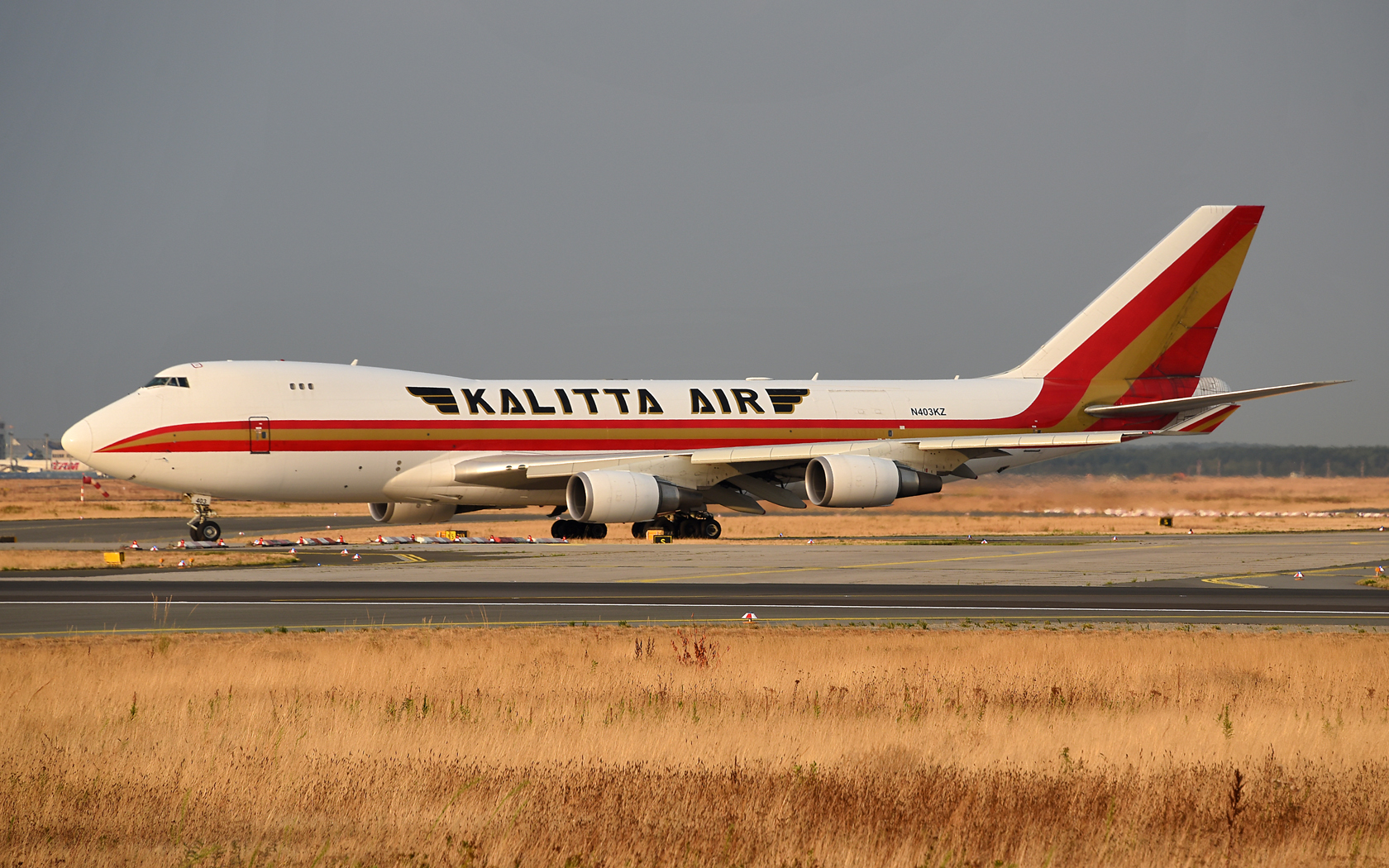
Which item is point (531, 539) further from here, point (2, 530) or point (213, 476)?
point (2, 530)

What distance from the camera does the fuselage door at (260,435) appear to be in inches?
1471

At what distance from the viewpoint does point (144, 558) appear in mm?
32688

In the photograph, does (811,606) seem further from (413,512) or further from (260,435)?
(413,512)


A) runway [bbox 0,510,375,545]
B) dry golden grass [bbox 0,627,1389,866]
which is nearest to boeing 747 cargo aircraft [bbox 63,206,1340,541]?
runway [bbox 0,510,375,545]

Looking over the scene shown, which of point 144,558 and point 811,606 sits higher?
point 144,558

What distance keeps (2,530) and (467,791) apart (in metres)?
48.2

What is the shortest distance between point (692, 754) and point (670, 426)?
31.5 meters

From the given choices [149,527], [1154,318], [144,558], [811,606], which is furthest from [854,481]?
[149,527]

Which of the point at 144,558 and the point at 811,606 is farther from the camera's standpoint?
the point at 144,558

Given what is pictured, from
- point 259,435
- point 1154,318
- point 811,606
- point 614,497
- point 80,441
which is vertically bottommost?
point 811,606

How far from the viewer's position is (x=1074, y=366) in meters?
47.0

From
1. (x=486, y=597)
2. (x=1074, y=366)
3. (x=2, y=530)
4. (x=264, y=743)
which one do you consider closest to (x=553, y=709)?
(x=264, y=743)

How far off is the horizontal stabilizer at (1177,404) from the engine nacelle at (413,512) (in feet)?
74.7

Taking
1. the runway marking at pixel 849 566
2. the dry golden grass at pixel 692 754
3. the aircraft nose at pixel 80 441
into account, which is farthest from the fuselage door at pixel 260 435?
the dry golden grass at pixel 692 754
